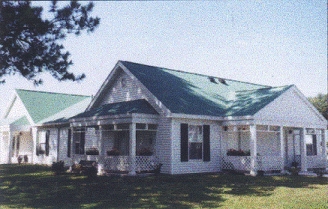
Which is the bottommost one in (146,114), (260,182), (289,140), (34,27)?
(260,182)

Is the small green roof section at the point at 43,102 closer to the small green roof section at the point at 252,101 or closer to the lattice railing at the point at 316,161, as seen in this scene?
the small green roof section at the point at 252,101

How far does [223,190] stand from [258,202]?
2572mm

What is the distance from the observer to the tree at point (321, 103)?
51350 mm

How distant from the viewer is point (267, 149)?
23.3 meters

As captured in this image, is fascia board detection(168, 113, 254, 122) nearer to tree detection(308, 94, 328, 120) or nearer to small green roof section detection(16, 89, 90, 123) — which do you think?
small green roof section detection(16, 89, 90, 123)

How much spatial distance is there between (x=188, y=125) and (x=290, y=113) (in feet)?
23.0

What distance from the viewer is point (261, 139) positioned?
76.0 feet

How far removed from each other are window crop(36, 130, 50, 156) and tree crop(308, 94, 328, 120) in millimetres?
39985

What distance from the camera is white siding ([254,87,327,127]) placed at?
794 inches

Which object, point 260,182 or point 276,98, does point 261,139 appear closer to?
point 276,98

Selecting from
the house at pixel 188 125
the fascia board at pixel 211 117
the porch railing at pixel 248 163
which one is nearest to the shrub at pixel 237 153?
the house at pixel 188 125

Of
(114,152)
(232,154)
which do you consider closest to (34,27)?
(114,152)

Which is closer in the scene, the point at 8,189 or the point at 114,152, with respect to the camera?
the point at 8,189

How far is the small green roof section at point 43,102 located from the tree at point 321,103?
36.2m
